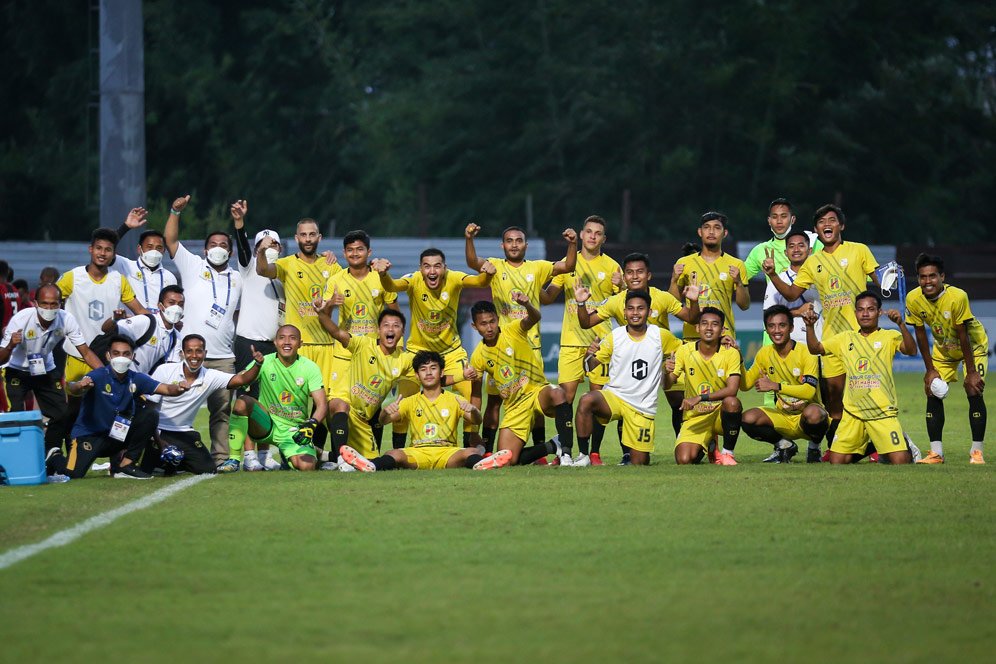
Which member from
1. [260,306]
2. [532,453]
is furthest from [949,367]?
[260,306]

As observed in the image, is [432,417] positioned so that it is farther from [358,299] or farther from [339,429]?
[358,299]

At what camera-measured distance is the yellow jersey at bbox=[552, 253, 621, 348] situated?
41.2 feet

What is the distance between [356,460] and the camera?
37.6 feet

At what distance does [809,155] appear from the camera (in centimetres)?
3950

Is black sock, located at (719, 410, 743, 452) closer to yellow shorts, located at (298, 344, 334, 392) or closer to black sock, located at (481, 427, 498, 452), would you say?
black sock, located at (481, 427, 498, 452)

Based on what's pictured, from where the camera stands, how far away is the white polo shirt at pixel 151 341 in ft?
39.2

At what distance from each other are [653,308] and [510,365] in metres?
1.30

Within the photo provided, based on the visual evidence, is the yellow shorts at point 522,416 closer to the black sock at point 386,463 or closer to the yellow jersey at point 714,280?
the black sock at point 386,463

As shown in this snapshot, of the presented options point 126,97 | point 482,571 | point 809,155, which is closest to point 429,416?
point 482,571

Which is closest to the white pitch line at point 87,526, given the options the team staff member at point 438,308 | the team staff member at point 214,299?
the team staff member at point 214,299

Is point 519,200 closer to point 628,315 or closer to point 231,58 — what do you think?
point 231,58

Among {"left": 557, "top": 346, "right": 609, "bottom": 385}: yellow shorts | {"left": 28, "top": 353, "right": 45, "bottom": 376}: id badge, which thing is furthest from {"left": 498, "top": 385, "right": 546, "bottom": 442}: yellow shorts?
{"left": 28, "top": 353, "right": 45, "bottom": 376}: id badge

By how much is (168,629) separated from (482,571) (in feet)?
5.16

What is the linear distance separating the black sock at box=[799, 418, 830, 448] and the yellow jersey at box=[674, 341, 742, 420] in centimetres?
59
